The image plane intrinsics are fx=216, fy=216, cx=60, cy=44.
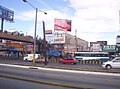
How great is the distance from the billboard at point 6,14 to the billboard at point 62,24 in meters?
19.5

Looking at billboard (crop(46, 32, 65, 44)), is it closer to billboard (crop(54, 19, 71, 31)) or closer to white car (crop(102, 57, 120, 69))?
billboard (crop(54, 19, 71, 31))

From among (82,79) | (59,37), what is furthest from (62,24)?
(82,79)

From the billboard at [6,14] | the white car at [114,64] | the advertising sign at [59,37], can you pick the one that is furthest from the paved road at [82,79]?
the advertising sign at [59,37]

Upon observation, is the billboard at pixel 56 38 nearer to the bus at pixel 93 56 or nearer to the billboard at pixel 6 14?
the billboard at pixel 6 14

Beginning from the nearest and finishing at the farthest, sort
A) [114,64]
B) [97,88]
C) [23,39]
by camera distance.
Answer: [97,88] → [114,64] → [23,39]

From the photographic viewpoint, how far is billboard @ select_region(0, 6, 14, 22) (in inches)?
2852

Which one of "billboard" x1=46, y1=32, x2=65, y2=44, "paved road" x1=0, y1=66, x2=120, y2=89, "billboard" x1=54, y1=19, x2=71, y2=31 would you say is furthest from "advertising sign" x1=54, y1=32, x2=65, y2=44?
"paved road" x1=0, y1=66, x2=120, y2=89

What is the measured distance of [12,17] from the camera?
77.1 meters

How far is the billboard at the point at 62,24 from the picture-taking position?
8900 centimetres

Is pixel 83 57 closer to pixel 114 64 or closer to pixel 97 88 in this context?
pixel 114 64

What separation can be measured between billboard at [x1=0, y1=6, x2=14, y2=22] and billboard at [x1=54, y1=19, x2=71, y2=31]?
1949cm

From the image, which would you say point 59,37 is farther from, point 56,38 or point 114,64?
point 114,64

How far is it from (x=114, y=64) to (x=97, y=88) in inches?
795

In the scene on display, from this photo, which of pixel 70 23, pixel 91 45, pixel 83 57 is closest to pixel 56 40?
pixel 70 23
